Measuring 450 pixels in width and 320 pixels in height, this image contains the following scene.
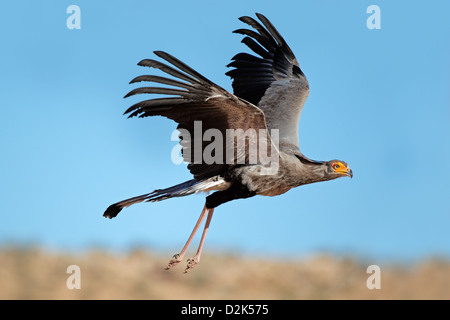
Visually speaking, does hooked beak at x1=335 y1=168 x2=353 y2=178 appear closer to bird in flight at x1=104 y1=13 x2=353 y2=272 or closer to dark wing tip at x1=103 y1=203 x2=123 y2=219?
bird in flight at x1=104 y1=13 x2=353 y2=272

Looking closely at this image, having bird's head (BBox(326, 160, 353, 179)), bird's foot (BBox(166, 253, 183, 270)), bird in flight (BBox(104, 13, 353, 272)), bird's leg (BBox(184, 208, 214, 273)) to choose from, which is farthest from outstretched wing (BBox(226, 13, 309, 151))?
bird's foot (BBox(166, 253, 183, 270))

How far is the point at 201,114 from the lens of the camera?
679 cm

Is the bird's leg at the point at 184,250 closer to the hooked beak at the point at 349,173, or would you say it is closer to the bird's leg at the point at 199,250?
the bird's leg at the point at 199,250

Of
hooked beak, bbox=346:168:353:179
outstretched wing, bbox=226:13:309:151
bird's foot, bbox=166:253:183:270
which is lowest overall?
bird's foot, bbox=166:253:183:270

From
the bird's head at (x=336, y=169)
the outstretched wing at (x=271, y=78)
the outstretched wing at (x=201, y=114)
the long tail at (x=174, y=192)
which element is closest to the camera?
the outstretched wing at (x=201, y=114)

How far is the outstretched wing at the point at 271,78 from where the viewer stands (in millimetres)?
9000

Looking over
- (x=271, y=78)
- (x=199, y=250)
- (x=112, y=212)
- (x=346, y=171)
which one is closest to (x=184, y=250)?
(x=199, y=250)

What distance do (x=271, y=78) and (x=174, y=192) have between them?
3.21 metres

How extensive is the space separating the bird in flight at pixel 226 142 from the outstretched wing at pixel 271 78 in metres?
0.02

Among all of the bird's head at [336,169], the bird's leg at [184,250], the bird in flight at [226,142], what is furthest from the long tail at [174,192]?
the bird's head at [336,169]

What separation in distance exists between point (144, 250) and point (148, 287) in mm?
1583

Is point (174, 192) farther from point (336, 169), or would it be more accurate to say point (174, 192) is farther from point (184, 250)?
point (336, 169)

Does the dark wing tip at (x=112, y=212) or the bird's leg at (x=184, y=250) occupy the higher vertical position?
the dark wing tip at (x=112, y=212)

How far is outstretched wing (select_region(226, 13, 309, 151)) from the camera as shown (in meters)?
9.00
